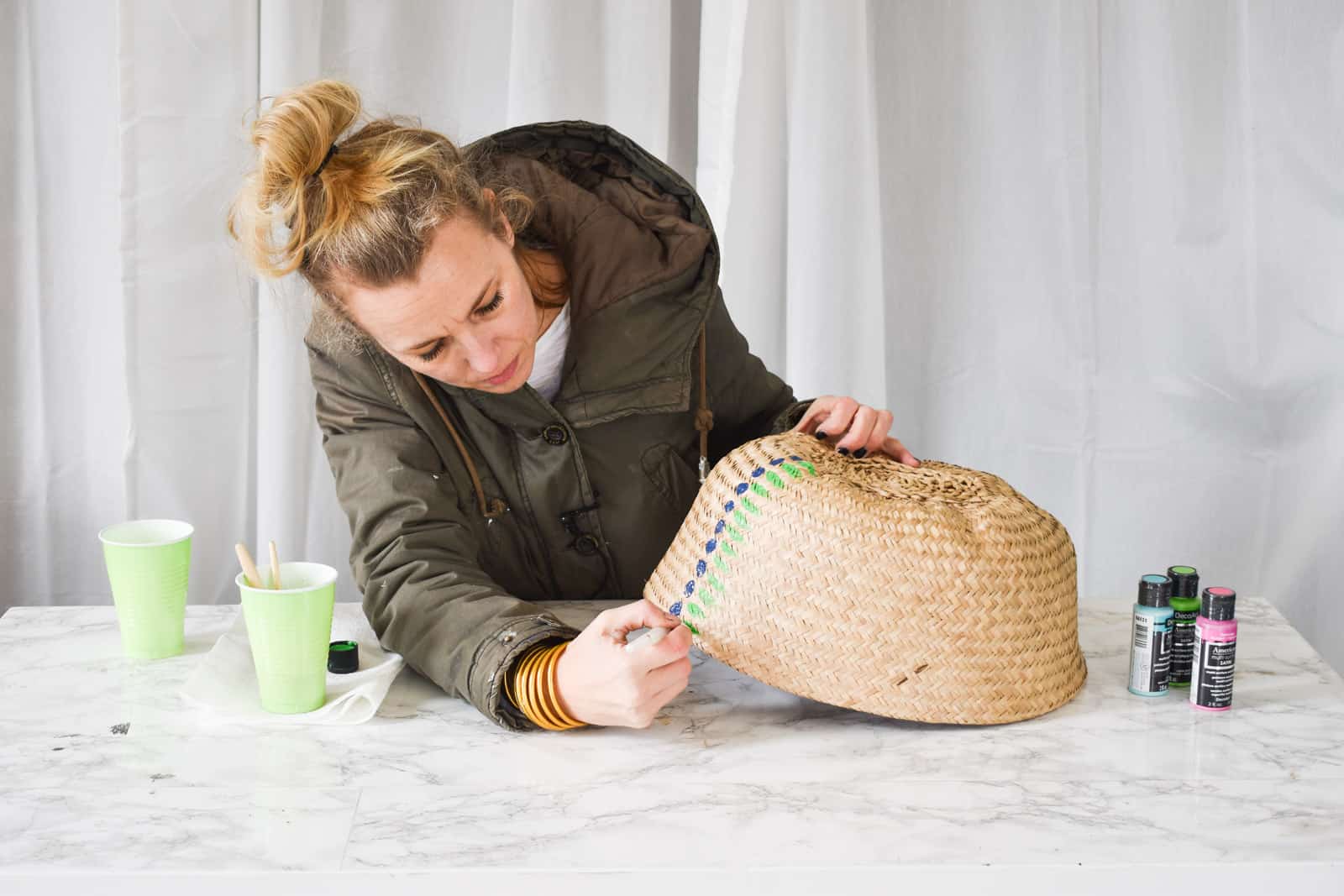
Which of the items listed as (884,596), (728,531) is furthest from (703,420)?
(884,596)

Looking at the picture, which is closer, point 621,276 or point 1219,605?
point 1219,605

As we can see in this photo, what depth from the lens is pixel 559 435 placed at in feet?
4.18

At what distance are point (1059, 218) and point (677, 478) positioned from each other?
2.47ft

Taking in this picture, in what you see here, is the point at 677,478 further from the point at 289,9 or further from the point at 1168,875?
the point at 289,9

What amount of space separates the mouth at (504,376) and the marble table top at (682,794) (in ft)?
0.90

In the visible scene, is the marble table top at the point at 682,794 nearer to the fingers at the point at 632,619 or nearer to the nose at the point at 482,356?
the fingers at the point at 632,619

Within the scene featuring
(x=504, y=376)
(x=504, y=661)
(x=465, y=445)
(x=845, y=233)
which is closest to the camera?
(x=504, y=661)

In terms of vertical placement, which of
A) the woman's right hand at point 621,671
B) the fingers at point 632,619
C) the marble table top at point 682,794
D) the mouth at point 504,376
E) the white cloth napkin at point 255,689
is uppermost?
the mouth at point 504,376

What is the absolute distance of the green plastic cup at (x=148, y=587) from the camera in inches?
46.1

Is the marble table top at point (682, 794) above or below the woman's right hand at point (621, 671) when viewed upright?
below

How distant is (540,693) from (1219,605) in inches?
21.5

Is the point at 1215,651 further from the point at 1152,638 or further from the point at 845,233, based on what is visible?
the point at 845,233

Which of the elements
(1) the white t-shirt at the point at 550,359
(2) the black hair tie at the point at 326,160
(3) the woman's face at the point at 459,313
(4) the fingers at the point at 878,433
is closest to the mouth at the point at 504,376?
(3) the woman's face at the point at 459,313

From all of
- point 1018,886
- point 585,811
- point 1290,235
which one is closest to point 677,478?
point 585,811
